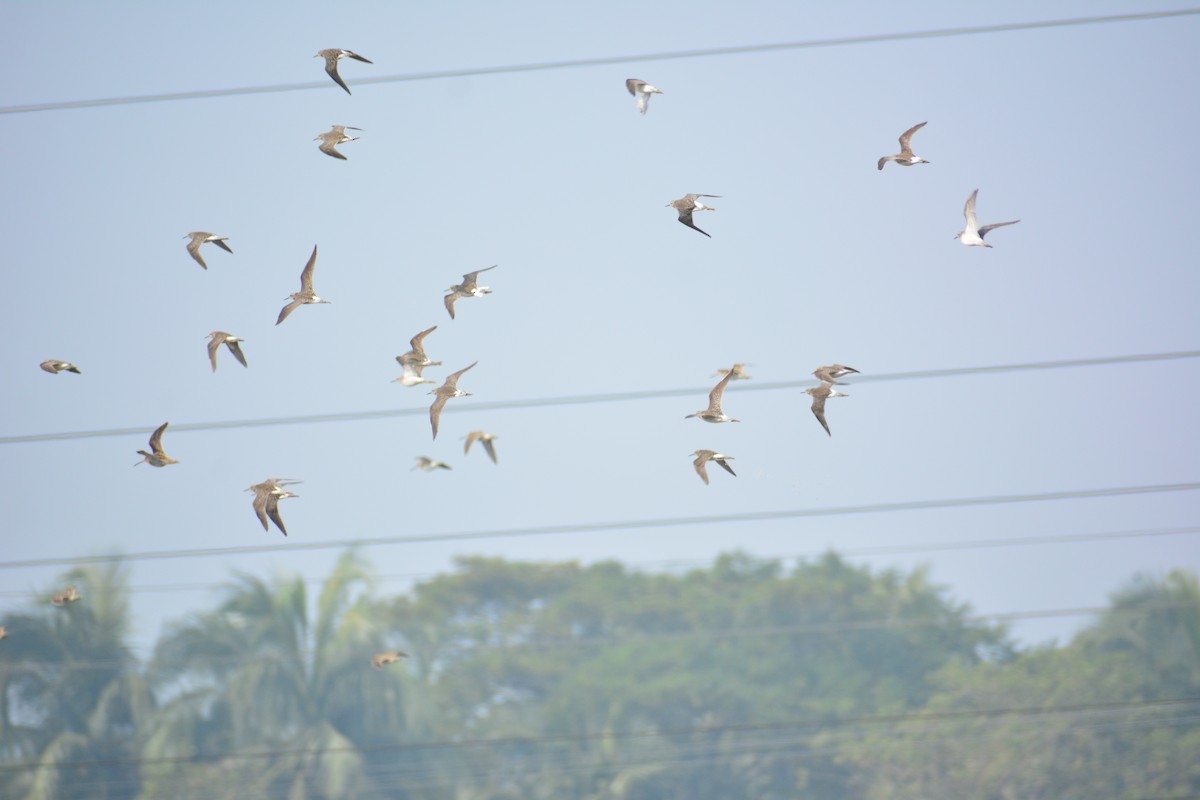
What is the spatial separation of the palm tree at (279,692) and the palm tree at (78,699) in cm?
83

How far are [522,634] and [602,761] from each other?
18.9ft

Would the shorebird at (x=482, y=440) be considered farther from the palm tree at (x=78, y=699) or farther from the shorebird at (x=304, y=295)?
the palm tree at (x=78, y=699)

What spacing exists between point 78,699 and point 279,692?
5.03 metres

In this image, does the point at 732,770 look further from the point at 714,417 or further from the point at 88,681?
the point at 714,417

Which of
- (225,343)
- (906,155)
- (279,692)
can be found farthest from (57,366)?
(279,692)

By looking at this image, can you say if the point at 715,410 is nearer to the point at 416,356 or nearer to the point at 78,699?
the point at 416,356

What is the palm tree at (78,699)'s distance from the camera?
1288 inches

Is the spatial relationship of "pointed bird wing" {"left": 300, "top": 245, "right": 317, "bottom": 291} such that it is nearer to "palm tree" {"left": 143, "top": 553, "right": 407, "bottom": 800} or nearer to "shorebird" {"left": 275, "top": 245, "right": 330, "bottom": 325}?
"shorebird" {"left": 275, "top": 245, "right": 330, "bottom": 325}

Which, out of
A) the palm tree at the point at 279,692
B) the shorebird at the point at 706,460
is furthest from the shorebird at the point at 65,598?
the palm tree at the point at 279,692

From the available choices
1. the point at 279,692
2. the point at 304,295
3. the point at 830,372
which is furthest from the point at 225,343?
the point at 279,692

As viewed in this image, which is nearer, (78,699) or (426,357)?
(426,357)

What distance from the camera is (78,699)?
3544 centimetres

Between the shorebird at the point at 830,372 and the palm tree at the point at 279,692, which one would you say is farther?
the palm tree at the point at 279,692

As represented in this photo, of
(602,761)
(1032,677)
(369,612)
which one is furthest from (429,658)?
(1032,677)
